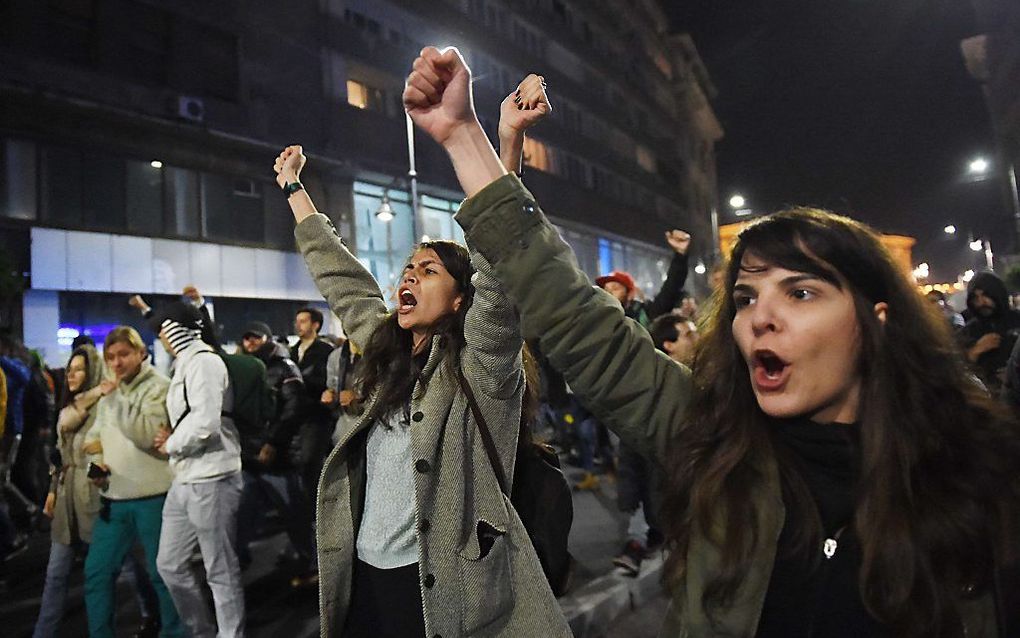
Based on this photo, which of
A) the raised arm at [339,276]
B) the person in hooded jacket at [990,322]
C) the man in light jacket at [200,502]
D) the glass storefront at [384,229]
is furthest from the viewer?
the glass storefront at [384,229]

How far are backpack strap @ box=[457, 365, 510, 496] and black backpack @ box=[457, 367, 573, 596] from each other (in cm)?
2

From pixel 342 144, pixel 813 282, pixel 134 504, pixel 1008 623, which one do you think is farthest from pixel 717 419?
pixel 342 144

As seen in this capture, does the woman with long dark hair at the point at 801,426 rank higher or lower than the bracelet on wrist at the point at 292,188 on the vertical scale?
lower

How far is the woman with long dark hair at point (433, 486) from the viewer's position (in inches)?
84.7

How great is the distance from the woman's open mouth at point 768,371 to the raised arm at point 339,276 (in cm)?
189

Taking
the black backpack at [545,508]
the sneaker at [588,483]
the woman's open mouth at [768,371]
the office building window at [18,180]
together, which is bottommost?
the sneaker at [588,483]

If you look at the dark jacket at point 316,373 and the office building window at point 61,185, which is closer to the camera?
the dark jacket at point 316,373

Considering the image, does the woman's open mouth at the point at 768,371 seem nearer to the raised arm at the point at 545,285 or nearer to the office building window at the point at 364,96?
the raised arm at the point at 545,285

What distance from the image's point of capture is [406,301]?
261 centimetres

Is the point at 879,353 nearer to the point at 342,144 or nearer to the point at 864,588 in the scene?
the point at 864,588

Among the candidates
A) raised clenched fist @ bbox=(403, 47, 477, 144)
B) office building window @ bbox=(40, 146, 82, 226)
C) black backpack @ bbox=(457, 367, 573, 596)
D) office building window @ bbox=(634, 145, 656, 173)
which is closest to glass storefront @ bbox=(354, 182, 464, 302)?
office building window @ bbox=(40, 146, 82, 226)

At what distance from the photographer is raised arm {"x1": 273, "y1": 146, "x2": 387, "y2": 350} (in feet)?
9.89

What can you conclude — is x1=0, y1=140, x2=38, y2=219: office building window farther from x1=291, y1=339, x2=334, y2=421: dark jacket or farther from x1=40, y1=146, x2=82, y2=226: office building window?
x1=291, y1=339, x2=334, y2=421: dark jacket

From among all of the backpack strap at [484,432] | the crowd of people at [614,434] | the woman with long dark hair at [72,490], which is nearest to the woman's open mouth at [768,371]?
the crowd of people at [614,434]
